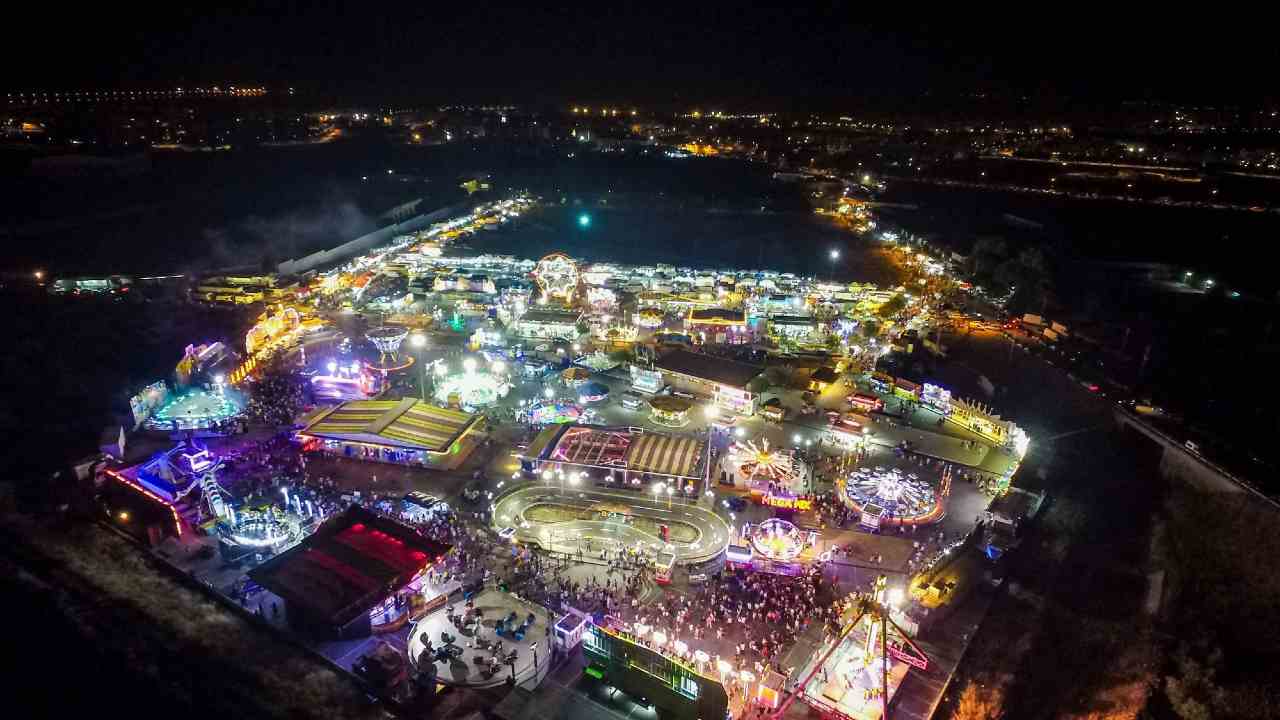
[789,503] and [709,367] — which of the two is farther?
[709,367]

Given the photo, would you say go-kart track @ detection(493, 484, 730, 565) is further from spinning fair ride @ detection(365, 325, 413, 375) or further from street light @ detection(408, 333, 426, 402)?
spinning fair ride @ detection(365, 325, 413, 375)

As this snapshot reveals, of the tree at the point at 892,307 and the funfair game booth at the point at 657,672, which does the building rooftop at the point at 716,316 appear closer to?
the tree at the point at 892,307

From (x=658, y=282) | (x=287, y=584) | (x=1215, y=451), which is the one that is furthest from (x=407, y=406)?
(x=1215, y=451)

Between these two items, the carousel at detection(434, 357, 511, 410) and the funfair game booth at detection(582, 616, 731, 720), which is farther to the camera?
the carousel at detection(434, 357, 511, 410)

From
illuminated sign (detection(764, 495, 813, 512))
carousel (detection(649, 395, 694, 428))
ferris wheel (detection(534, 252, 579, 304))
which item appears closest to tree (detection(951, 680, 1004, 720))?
illuminated sign (detection(764, 495, 813, 512))

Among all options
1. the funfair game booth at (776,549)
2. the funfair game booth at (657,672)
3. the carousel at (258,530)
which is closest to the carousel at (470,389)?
the carousel at (258,530)

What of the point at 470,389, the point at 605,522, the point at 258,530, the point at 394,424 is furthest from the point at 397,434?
the point at 605,522

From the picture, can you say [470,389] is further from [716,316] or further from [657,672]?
[657,672]
